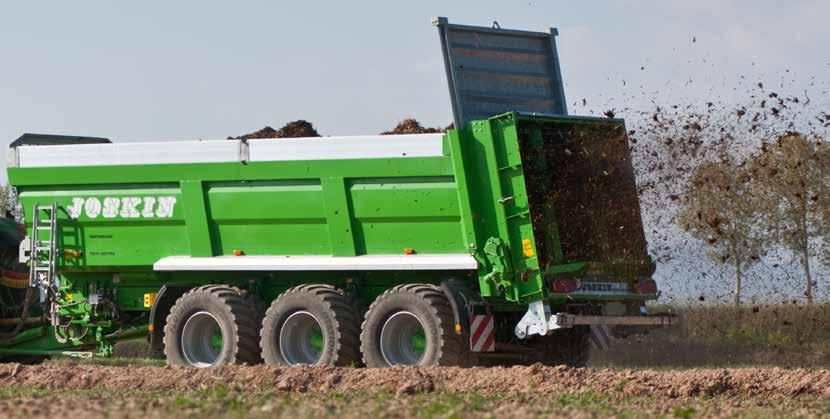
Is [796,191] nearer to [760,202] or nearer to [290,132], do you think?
[760,202]

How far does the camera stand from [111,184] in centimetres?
1566

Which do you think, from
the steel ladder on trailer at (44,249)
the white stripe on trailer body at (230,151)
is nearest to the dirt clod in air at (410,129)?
the white stripe on trailer body at (230,151)

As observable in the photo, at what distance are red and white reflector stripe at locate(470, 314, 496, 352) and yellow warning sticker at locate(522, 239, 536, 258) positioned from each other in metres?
0.78

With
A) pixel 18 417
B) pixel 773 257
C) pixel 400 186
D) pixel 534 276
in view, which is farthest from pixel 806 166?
pixel 18 417

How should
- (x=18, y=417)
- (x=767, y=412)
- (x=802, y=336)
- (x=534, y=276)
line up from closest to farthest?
(x=18, y=417) → (x=767, y=412) → (x=534, y=276) → (x=802, y=336)

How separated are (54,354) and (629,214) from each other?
7.01m

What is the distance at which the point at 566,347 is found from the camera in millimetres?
14953

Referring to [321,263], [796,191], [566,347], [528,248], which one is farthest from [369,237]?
[796,191]

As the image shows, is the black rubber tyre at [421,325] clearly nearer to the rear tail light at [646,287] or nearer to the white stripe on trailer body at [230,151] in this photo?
the white stripe on trailer body at [230,151]

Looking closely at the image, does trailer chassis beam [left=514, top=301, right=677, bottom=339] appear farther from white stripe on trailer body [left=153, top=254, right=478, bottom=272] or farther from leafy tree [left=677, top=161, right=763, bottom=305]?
leafy tree [left=677, top=161, right=763, bottom=305]

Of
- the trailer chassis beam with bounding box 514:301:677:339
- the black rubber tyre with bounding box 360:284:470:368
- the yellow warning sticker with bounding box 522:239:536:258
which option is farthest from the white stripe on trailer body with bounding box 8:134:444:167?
the trailer chassis beam with bounding box 514:301:677:339

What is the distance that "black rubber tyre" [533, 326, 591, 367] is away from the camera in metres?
14.8

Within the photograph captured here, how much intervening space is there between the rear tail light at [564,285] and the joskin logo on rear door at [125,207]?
4428 mm

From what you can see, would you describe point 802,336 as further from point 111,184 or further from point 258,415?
point 258,415
